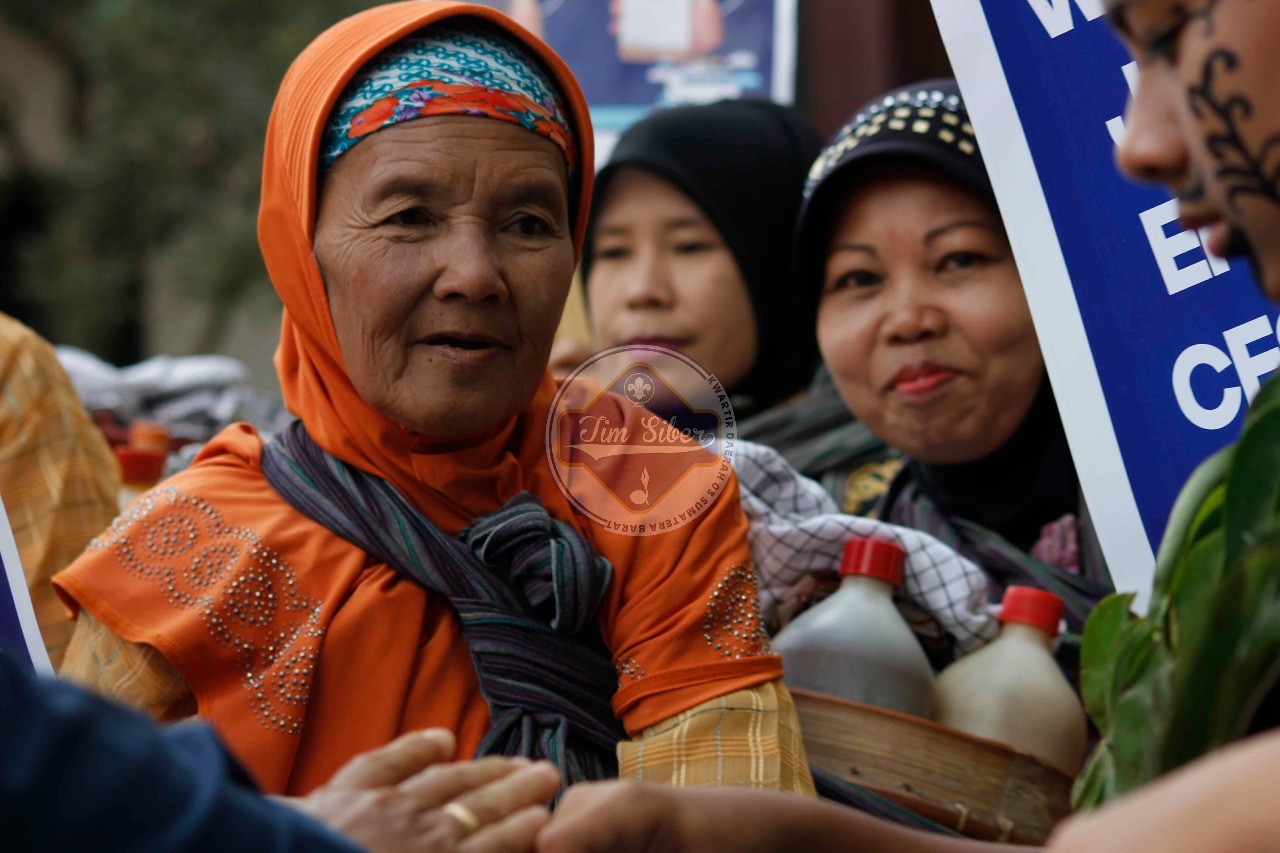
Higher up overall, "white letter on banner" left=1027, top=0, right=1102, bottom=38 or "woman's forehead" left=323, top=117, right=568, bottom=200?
→ "woman's forehead" left=323, top=117, right=568, bottom=200

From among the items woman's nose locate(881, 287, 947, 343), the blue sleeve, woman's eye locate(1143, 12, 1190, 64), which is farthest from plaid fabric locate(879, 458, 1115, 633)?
the blue sleeve

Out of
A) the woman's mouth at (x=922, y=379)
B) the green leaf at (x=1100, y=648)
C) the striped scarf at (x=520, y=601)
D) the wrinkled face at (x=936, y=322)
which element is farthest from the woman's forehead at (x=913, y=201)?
the green leaf at (x=1100, y=648)

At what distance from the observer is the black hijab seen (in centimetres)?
314

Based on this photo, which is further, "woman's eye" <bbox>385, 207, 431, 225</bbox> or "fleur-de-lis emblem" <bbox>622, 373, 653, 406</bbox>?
"fleur-de-lis emblem" <bbox>622, 373, 653, 406</bbox>

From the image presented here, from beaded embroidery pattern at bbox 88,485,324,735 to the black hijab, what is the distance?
1.57m

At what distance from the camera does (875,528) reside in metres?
2.08

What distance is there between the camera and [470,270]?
1.76 meters

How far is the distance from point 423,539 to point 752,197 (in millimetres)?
1638

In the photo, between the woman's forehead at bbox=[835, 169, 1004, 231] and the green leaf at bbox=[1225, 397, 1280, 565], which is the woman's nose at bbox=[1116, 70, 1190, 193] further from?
the woman's forehead at bbox=[835, 169, 1004, 231]

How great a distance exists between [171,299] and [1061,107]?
6.70 m

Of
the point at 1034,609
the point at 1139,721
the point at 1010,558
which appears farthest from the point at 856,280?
the point at 1139,721

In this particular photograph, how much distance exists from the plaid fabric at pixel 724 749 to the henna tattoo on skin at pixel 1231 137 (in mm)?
859

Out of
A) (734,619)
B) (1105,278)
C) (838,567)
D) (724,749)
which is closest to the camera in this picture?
(724,749)

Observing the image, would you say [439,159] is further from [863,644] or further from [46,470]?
[46,470]
